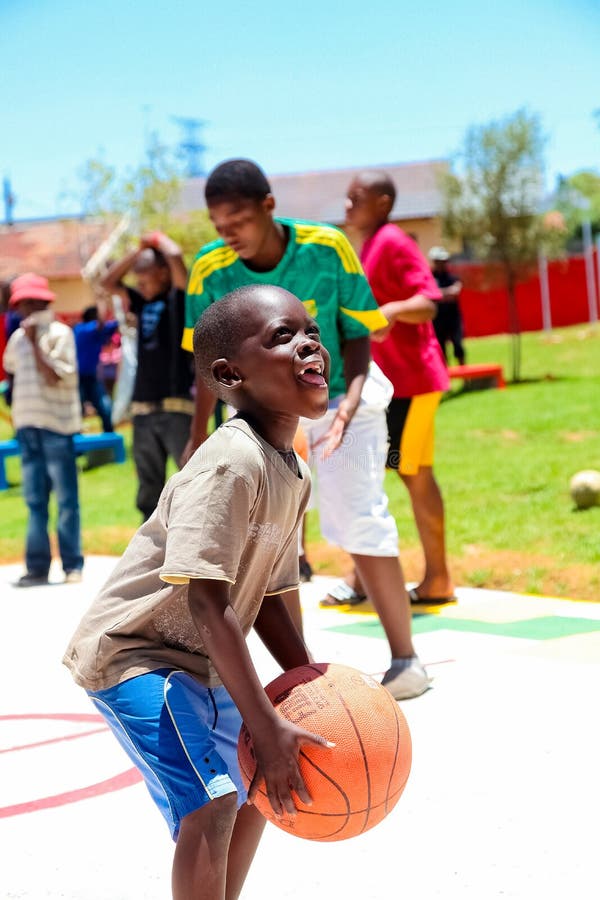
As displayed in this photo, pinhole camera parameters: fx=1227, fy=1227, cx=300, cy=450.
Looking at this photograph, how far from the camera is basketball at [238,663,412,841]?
101 inches

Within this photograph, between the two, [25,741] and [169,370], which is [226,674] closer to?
[25,741]

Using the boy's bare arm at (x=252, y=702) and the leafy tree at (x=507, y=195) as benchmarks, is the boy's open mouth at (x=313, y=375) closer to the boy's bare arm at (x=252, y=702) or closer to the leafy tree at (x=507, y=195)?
the boy's bare arm at (x=252, y=702)

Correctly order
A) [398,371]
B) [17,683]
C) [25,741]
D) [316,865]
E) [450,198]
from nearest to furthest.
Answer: [316,865]
[25,741]
[17,683]
[398,371]
[450,198]

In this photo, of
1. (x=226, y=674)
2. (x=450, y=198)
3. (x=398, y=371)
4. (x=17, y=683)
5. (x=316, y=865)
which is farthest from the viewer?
(x=450, y=198)

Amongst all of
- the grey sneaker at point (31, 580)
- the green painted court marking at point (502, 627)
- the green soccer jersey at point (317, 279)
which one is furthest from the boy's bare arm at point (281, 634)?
the grey sneaker at point (31, 580)

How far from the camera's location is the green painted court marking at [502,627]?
5.88 metres

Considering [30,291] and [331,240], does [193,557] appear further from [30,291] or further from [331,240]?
[30,291]

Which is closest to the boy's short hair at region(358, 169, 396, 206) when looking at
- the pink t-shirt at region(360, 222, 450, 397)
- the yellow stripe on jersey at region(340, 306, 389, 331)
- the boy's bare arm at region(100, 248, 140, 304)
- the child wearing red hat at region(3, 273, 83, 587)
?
the pink t-shirt at region(360, 222, 450, 397)

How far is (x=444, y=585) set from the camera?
674 cm

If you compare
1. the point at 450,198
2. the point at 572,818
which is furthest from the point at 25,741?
the point at 450,198

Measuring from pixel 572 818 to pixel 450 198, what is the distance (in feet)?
70.0

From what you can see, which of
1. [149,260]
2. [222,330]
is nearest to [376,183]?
[149,260]

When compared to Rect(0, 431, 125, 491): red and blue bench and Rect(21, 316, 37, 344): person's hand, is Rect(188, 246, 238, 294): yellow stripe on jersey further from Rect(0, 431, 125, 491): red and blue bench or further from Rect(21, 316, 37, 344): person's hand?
Rect(0, 431, 125, 491): red and blue bench

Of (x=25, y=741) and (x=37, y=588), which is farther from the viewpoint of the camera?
(x=37, y=588)
